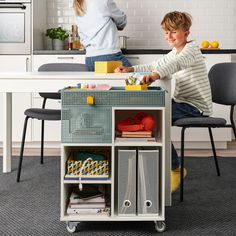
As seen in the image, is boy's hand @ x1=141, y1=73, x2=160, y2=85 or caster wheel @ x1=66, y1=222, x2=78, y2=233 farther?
boy's hand @ x1=141, y1=73, x2=160, y2=85

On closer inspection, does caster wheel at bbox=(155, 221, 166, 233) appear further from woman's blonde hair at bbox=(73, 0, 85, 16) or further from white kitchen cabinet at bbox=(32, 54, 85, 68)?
white kitchen cabinet at bbox=(32, 54, 85, 68)

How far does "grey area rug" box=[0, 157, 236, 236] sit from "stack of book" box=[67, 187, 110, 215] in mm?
94

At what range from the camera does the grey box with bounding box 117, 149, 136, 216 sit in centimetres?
246

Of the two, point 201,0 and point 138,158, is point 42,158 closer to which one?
point 138,158

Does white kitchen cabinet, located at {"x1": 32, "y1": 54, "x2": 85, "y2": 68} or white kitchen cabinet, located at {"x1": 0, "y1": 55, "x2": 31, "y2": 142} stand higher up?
white kitchen cabinet, located at {"x1": 32, "y1": 54, "x2": 85, "y2": 68}

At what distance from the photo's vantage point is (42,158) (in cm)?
421

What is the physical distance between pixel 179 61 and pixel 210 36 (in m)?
2.68

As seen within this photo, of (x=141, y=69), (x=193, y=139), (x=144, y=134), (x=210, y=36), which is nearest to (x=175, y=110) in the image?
(x=141, y=69)

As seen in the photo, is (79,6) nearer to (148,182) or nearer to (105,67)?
(105,67)

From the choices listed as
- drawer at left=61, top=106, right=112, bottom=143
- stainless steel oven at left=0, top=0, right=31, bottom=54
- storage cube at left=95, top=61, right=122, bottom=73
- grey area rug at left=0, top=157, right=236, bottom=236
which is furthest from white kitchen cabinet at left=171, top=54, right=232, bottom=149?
drawer at left=61, top=106, right=112, bottom=143

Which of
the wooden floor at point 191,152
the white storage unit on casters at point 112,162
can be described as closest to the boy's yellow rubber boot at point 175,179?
the white storage unit on casters at point 112,162

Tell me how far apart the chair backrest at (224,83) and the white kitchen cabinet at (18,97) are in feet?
6.09

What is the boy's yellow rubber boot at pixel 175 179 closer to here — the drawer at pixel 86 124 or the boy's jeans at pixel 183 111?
the boy's jeans at pixel 183 111

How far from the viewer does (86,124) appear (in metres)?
→ 2.45
